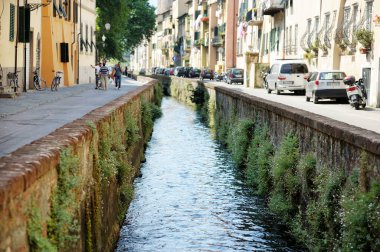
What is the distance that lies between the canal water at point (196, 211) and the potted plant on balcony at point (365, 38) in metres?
10.5

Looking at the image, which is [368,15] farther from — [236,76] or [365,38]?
[236,76]

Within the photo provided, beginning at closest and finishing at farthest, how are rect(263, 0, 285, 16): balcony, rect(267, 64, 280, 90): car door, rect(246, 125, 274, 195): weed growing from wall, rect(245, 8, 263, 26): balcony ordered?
rect(246, 125, 274, 195): weed growing from wall
rect(267, 64, 280, 90): car door
rect(263, 0, 285, 16): balcony
rect(245, 8, 263, 26): balcony

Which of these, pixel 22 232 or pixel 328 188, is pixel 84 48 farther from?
pixel 22 232

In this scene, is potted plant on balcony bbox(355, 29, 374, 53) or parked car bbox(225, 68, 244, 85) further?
parked car bbox(225, 68, 244, 85)

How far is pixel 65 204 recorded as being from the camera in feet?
20.9

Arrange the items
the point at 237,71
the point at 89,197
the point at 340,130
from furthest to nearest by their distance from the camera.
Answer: the point at 237,71 < the point at 340,130 < the point at 89,197

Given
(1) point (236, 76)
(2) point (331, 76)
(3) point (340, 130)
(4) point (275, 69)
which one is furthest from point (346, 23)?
(3) point (340, 130)

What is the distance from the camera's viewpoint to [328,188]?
9.05 meters

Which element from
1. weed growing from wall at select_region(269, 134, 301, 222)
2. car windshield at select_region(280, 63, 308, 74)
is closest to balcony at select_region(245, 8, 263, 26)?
car windshield at select_region(280, 63, 308, 74)

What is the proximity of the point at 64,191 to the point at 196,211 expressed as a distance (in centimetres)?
751

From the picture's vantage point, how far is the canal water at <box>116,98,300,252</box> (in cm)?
1129

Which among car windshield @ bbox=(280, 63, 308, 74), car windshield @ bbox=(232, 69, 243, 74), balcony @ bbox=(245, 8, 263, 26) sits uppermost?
balcony @ bbox=(245, 8, 263, 26)

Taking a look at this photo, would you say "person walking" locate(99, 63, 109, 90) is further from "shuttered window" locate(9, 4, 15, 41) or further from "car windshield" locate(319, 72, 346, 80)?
"car windshield" locate(319, 72, 346, 80)

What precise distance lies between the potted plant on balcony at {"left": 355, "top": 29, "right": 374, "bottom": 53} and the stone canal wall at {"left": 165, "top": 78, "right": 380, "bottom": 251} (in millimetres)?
13567
